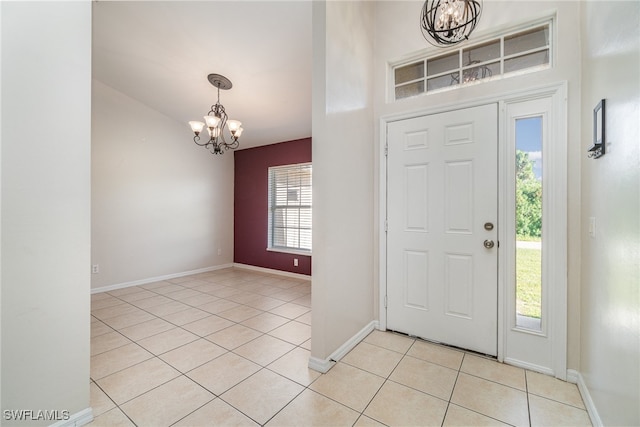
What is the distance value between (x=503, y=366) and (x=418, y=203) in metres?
1.44

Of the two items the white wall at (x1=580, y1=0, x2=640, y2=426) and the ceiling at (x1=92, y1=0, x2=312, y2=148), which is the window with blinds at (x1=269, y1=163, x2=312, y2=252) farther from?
the white wall at (x1=580, y1=0, x2=640, y2=426)

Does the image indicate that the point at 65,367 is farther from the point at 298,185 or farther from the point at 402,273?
the point at 298,185

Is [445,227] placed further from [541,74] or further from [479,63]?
[479,63]

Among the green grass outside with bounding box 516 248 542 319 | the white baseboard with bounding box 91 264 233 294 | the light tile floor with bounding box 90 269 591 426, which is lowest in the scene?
the light tile floor with bounding box 90 269 591 426

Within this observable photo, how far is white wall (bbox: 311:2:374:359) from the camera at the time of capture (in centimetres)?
206

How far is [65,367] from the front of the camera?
1.44m

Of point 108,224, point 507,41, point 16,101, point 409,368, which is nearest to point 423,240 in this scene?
point 409,368

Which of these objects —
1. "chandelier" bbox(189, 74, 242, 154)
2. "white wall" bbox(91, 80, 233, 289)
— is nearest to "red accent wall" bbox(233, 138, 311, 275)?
"white wall" bbox(91, 80, 233, 289)

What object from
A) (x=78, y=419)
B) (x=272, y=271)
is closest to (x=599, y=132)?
(x=78, y=419)

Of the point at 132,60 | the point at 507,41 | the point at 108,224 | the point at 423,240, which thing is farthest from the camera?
the point at 108,224

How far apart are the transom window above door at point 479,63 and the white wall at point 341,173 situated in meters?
0.38

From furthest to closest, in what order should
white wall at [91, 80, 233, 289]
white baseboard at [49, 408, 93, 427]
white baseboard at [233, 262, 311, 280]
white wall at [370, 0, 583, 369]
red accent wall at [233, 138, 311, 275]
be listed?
red accent wall at [233, 138, 311, 275] < white baseboard at [233, 262, 311, 280] < white wall at [91, 80, 233, 289] < white wall at [370, 0, 583, 369] < white baseboard at [49, 408, 93, 427]

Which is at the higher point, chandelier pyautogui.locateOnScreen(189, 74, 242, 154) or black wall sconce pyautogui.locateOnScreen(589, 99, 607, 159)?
chandelier pyautogui.locateOnScreen(189, 74, 242, 154)

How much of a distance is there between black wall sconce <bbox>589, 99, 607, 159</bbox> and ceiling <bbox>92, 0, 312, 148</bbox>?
2.35m
